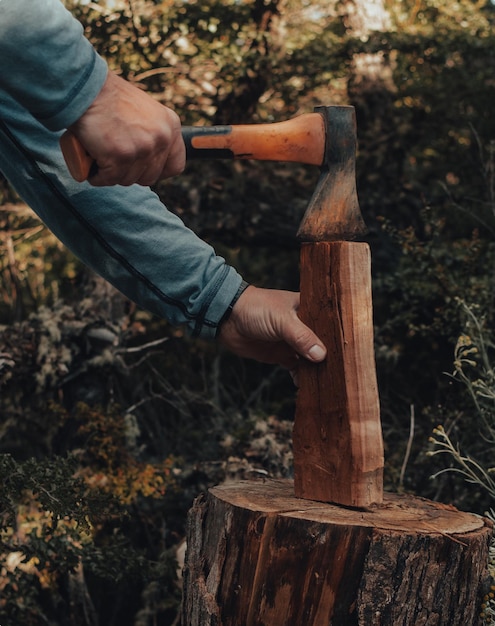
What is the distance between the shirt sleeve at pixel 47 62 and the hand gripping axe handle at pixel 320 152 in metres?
0.61

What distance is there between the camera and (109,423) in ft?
11.8

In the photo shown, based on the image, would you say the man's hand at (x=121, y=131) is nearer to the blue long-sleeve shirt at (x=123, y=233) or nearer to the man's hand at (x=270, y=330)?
the blue long-sleeve shirt at (x=123, y=233)

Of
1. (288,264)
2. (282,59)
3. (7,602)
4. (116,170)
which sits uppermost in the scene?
(282,59)

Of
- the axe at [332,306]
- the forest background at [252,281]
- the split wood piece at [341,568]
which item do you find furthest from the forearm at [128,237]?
the forest background at [252,281]


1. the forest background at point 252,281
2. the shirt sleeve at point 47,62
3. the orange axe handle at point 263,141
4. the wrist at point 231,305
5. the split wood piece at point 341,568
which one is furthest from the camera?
the forest background at point 252,281

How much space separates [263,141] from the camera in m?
2.25

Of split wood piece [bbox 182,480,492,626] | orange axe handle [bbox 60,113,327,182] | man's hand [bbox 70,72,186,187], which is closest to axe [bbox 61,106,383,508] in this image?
orange axe handle [bbox 60,113,327,182]

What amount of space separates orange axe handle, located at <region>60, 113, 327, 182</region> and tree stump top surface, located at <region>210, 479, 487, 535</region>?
90cm

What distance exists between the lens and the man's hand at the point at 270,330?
2270 mm

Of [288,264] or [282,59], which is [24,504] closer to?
[288,264]

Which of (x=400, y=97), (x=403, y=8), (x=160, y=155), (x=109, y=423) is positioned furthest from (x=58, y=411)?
(x=403, y=8)

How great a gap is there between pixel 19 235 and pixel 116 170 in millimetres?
3410

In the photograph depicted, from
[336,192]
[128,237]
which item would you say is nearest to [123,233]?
[128,237]

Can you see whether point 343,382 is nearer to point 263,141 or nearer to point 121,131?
point 263,141
